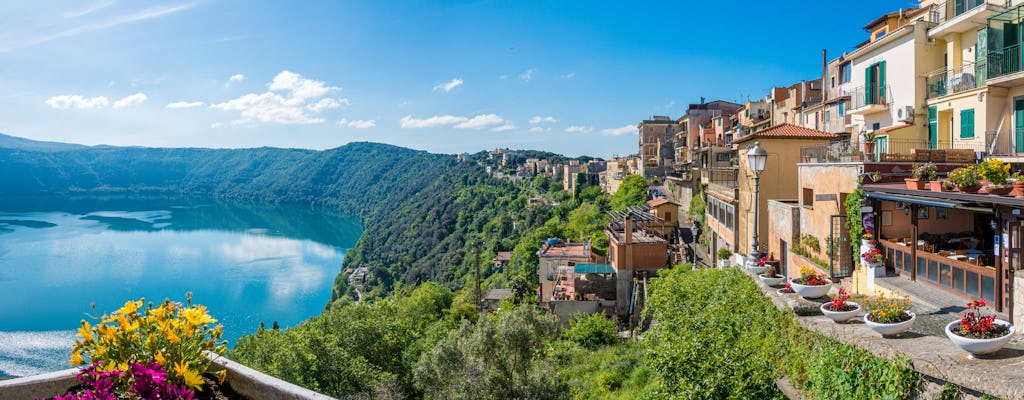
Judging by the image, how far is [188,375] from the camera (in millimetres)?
2729

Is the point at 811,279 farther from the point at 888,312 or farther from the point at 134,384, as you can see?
the point at 134,384

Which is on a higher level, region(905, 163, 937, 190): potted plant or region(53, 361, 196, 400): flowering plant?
region(905, 163, 937, 190): potted plant

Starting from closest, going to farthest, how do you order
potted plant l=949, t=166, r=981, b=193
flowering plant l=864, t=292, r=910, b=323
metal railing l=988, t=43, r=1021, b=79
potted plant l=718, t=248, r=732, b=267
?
flowering plant l=864, t=292, r=910, b=323
potted plant l=949, t=166, r=981, b=193
metal railing l=988, t=43, r=1021, b=79
potted plant l=718, t=248, r=732, b=267

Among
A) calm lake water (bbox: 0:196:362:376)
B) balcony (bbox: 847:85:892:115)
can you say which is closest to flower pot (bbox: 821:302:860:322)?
balcony (bbox: 847:85:892:115)

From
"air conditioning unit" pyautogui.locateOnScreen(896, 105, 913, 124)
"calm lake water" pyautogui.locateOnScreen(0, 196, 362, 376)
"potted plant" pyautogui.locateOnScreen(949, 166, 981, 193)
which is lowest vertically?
"calm lake water" pyautogui.locateOnScreen(0, 196, 362, 376)

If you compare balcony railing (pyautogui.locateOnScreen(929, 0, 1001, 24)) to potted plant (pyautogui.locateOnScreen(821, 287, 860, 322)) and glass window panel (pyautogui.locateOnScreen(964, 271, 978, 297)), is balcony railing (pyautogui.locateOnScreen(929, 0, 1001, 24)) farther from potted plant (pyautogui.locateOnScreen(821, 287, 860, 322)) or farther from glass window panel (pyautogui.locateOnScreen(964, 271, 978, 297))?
potted plant (pyautogui.locateOnScreen(821, 287, 860, 322))

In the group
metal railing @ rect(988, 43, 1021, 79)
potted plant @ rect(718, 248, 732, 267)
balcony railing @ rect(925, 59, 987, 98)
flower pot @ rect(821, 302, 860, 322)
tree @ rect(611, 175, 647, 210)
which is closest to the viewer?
flower pot @ rect(821, 302, 860, 322)

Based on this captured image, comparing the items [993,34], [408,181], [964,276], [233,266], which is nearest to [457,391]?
[964,276]

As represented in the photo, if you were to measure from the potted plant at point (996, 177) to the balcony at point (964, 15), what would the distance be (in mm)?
7358

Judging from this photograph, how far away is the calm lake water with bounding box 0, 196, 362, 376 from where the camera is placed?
54250mm

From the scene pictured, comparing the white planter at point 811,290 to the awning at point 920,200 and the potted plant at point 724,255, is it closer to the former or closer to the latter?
the awning at point 920,200

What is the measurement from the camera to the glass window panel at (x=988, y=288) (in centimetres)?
671

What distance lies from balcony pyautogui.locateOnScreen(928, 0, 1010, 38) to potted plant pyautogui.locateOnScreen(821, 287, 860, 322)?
10.7 m

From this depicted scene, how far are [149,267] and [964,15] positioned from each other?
302ft
